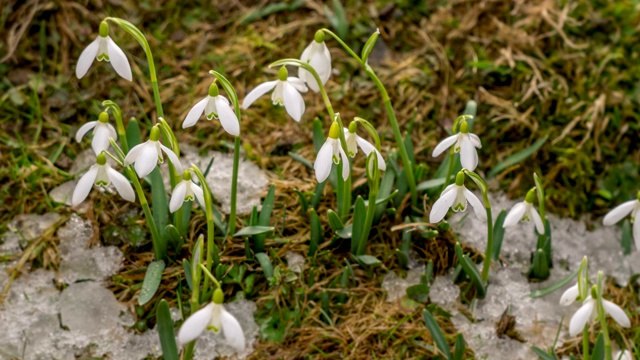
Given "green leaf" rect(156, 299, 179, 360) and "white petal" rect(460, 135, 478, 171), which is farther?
"white petal" rect(460, 135, 478, 171)

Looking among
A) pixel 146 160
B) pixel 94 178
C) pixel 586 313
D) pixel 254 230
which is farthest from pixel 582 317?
pixel 94 178

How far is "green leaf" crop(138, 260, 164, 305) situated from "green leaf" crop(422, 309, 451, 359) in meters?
0.78

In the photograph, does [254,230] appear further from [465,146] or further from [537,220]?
[537,220]

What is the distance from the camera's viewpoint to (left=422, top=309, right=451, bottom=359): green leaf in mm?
2229

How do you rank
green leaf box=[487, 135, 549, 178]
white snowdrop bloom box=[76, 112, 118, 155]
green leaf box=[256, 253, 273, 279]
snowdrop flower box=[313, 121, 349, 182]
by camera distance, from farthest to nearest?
green leaf box=[487, 135, 549, 178] < green leaf box=[256, 253, 273, 279] < white snowdrop bloom box=[76, 112, 118, 155] < snowdrop flower box=[313, 121, 349, 182]

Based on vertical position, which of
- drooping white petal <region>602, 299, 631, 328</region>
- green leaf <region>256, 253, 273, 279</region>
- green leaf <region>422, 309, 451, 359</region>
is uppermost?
drooping white petal <region>602, 299, 631, 328</region>

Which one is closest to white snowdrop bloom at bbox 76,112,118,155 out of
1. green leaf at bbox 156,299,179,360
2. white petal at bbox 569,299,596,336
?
green leaf at bbox 156,299,179,360

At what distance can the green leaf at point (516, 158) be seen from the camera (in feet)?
9.32

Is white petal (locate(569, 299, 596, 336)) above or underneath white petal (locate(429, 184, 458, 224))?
underneath

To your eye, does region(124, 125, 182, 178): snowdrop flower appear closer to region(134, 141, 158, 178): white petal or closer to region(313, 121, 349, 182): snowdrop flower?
region(134, 141, 158, 178): white petal

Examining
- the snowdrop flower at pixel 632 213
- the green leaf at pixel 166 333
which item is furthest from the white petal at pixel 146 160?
the snowdrop flower at pixel 632 213

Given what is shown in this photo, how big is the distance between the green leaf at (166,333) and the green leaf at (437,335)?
689mm

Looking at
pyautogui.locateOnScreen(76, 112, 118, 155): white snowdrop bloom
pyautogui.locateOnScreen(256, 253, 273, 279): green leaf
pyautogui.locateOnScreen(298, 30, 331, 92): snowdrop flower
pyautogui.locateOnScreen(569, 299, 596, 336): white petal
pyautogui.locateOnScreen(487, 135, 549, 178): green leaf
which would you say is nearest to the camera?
pyautogui.locateOnScreen(569, 299, 596, 336): white petal

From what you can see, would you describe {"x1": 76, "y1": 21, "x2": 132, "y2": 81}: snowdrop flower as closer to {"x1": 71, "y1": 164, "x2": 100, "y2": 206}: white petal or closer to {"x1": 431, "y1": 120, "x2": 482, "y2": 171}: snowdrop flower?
{"x1": 71, "y1": 164, "x2": 100, "y2": 206}: white petal
